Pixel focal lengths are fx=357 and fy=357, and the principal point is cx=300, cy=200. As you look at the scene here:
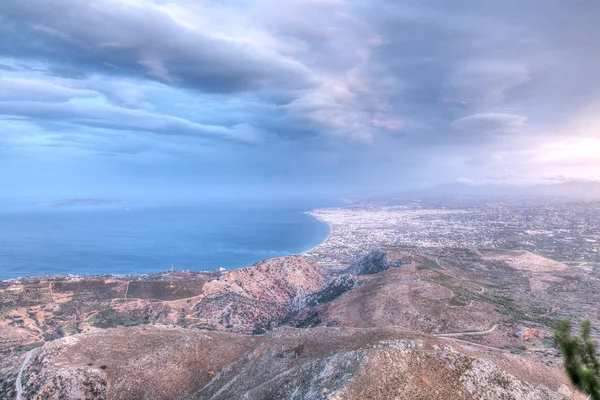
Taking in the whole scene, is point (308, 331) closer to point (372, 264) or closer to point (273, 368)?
point (273, 368)

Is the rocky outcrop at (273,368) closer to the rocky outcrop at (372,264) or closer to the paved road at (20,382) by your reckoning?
the paved road at (20,382)

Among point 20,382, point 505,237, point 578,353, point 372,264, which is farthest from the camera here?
point 505,237

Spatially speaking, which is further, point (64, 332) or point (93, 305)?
point (93, 305)

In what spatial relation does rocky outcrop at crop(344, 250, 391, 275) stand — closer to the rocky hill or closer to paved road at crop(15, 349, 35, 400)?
the rocky hill

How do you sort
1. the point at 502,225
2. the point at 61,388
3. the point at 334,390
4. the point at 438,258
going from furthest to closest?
the point at 502,225 → the point at 438,258 → the point at 61,388 → the point at 334,390

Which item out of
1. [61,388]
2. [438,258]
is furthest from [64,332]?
[438,258]

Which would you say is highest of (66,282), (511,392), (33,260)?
(511,392)

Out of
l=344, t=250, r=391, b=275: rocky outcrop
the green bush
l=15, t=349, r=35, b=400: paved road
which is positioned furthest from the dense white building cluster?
the green bush

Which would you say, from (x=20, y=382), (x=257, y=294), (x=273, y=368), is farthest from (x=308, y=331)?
(x=257, y=294)

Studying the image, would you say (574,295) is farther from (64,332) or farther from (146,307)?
(64,332)
